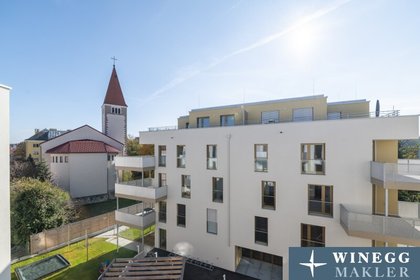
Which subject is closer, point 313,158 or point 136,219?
point 313,158

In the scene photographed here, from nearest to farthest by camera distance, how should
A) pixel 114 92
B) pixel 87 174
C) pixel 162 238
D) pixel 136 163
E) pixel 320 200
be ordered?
pixel 320 200, pixel 136 163, pixel 162 238, pixel 87 174, pixel 114 92

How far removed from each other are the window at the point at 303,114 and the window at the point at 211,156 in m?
5.43

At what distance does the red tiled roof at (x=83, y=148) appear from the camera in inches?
1087

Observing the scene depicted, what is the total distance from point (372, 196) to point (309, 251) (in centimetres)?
375

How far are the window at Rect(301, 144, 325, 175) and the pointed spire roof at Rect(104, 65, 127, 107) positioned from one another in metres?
34.3

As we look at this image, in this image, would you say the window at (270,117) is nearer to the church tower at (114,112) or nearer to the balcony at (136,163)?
the balcony at (136,163)

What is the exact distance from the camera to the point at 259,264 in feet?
41.1

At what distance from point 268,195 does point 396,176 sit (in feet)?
17.9

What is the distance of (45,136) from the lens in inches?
1834

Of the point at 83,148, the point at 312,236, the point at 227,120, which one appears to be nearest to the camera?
the point at 312,236

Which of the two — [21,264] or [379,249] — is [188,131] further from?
[21,264]

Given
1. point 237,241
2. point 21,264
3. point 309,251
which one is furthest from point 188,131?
point 21,264

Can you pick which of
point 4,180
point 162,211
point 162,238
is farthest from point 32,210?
point 4,180

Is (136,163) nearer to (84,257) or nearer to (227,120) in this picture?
(84,257)
